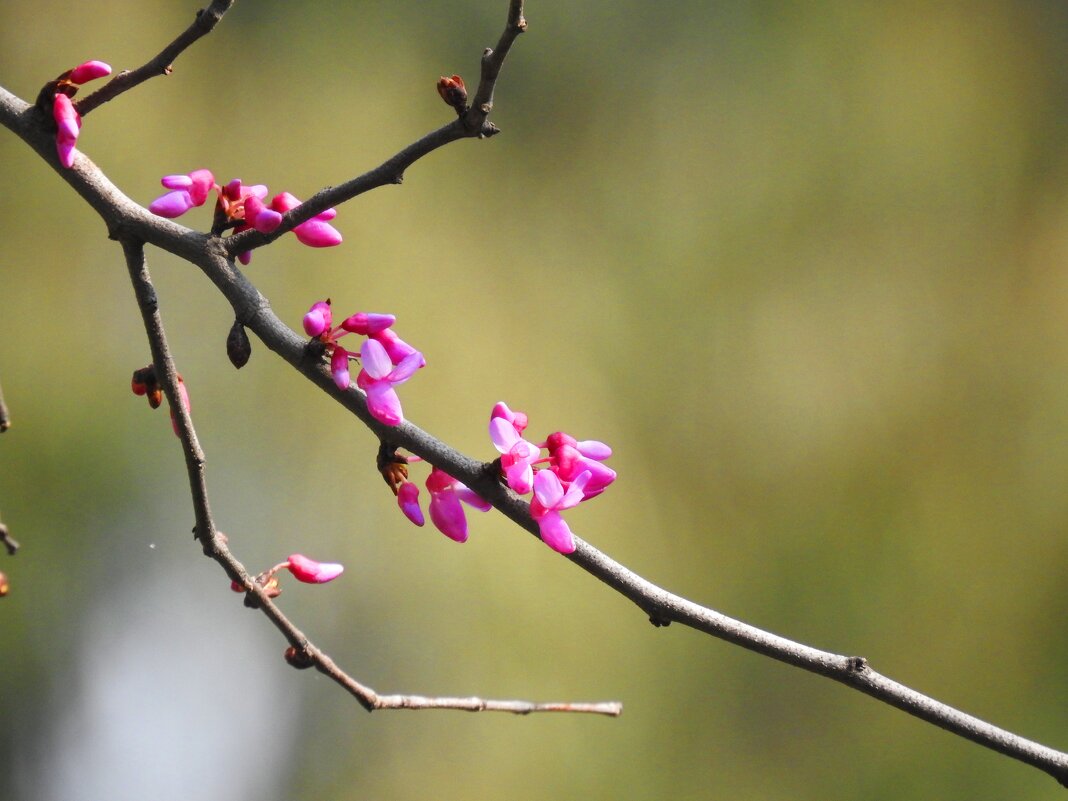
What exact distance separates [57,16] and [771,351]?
1.88m

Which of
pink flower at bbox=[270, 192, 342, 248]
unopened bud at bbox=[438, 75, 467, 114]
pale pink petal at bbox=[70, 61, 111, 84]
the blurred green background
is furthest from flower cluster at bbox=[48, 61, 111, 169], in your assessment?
the blurred green background

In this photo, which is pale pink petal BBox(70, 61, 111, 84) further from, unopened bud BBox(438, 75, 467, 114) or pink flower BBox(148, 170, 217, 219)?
unopened bud BBox(438, 75, 467, 114)

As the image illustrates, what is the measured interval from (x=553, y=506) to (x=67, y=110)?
1.19 ft

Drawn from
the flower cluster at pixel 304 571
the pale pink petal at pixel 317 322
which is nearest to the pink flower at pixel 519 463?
the pale pink petal at pixel 317 322

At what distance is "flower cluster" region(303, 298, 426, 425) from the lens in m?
0.52

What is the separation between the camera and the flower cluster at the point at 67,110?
1.85 feet

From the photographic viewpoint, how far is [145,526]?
2143 mm

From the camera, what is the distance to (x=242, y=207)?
0.59 metres

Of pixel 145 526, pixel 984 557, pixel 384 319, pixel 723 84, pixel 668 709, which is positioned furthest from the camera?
pixel 723 84

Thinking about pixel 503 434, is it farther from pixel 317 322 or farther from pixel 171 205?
pixel 171 205

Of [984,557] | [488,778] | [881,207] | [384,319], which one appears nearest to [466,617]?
[488,778]

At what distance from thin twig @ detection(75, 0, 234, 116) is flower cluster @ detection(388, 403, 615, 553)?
10.4 inches

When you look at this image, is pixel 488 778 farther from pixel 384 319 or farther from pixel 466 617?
pixel 384 319

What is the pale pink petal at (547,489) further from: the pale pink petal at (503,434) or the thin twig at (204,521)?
the thin twig at (204,521)
